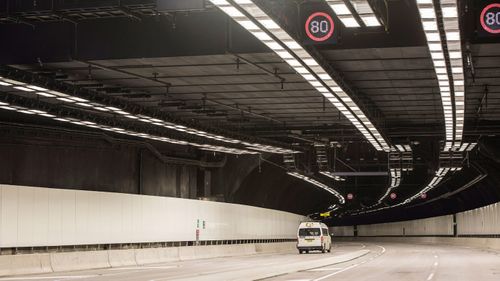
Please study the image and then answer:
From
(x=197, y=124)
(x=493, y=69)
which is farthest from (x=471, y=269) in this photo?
(x=197, y=124)

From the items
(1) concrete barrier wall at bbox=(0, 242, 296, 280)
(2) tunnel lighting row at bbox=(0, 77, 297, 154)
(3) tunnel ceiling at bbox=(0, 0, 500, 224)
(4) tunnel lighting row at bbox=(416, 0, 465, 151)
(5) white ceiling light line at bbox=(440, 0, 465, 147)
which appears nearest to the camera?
(5) white ceiling light line at bbox=(440, 0, 465, 147)

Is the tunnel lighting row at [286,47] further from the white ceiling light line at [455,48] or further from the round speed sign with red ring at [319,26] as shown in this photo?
the white ceiling light line at [455,48]

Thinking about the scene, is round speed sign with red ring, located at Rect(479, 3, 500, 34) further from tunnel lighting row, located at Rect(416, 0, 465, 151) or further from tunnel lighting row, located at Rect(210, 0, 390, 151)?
tunnel lighting row, located at Rect(210, 0, 390, 151)

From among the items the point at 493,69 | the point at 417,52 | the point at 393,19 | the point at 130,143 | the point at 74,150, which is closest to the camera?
the point at 393,19

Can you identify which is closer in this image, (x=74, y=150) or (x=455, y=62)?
(x=455, y=62)

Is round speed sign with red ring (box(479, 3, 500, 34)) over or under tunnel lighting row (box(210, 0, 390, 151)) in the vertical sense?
over

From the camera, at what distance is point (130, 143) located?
43906 millimetres

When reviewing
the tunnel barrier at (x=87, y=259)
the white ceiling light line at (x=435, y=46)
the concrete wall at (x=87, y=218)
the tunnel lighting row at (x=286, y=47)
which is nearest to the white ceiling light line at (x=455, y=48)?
the white ceiling light line at (x=435, y=46)

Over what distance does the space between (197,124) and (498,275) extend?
13724 mm

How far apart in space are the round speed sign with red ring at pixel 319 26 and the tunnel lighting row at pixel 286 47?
1.52 ft

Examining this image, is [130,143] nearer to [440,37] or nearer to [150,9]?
[150,9]

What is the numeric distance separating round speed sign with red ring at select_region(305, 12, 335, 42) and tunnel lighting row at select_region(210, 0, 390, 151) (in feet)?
1.52

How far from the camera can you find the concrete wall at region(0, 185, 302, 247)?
3156cm

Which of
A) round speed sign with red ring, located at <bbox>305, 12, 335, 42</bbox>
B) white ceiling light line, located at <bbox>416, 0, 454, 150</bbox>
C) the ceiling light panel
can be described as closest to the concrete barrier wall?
round speed sign with red ring, located at <bbox>305, 12, 335, 42</bbox>
